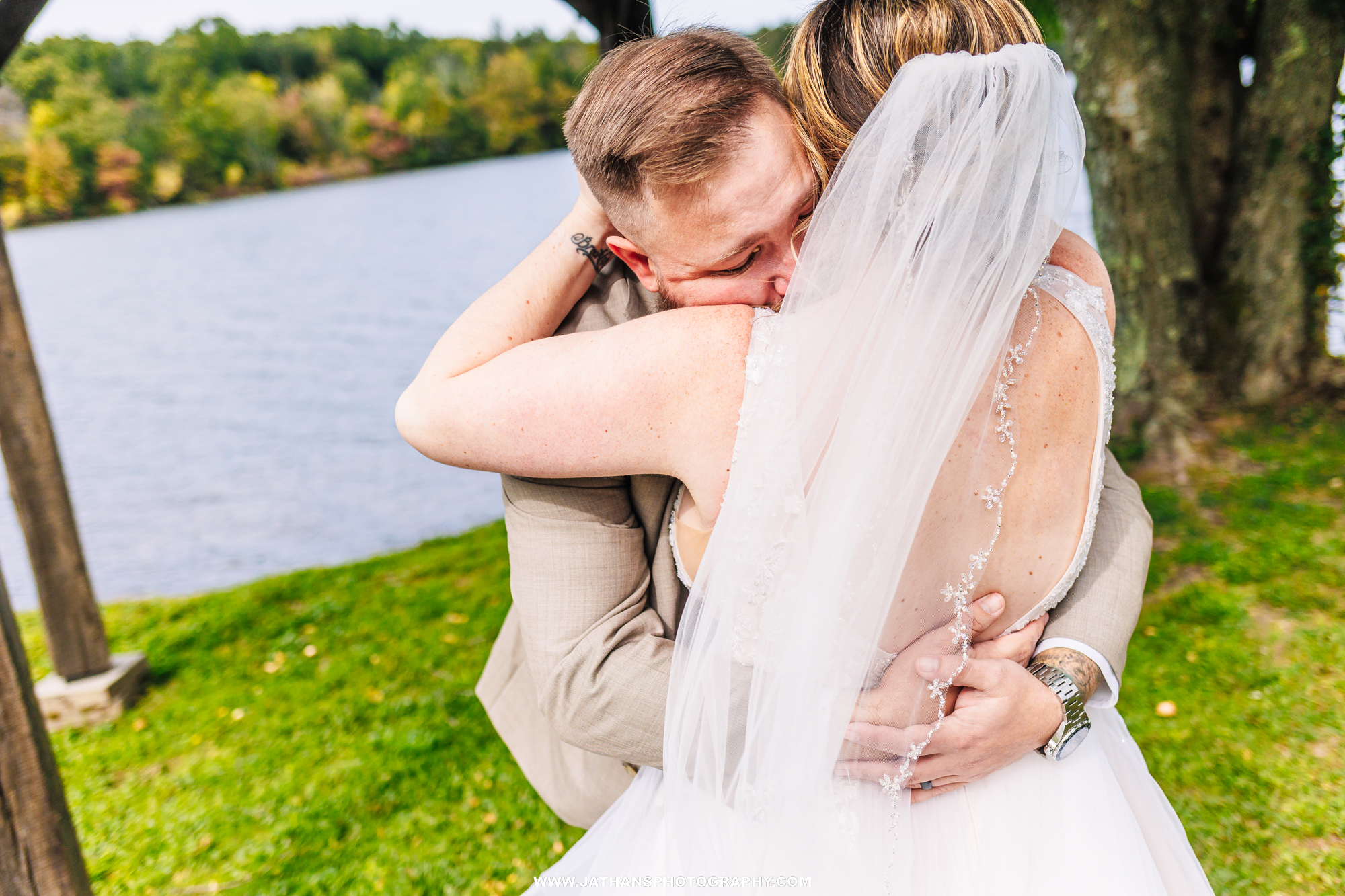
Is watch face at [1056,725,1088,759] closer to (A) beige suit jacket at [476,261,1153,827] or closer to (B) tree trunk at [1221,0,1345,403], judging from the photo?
(A) beige suit jacket at [476,261,1153,827]

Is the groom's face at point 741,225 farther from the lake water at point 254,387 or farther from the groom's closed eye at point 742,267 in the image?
the lake water at point 254,387

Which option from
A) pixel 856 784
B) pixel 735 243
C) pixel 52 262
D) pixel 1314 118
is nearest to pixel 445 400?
pixel 735 243

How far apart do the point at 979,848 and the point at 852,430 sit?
74cm

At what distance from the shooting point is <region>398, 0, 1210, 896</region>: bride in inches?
49.2

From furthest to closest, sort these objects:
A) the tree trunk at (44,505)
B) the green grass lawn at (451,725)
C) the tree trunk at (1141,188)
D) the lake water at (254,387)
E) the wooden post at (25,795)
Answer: the lake water at (254,387) < the tree trunk at (1141,188) < the tree trunk at (44,505) < the green grass lawn at (451,725) < the wooden post at (25,795)

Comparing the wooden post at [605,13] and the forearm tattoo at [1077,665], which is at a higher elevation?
the wooden post at [605,13]

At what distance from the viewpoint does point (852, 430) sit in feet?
4.11

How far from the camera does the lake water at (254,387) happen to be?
25.7ft

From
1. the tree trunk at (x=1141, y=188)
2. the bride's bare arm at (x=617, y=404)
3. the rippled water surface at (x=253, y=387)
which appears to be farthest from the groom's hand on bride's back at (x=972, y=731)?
the rippled water surface at (x=253, y=387)

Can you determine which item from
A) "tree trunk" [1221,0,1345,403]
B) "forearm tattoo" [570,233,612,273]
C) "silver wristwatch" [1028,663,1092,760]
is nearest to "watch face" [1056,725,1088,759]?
"silver wristwatch" [1028,663,1092,760]

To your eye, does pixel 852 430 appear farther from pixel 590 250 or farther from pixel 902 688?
pixel 590 250

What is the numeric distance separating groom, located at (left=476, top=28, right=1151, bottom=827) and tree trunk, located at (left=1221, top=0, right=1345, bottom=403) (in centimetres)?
467

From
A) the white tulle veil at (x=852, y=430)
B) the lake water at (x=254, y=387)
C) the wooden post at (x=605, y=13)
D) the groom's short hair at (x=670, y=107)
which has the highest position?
the wooden post at (x=605, y=13)

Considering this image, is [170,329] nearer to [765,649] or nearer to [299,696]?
[299,696]
